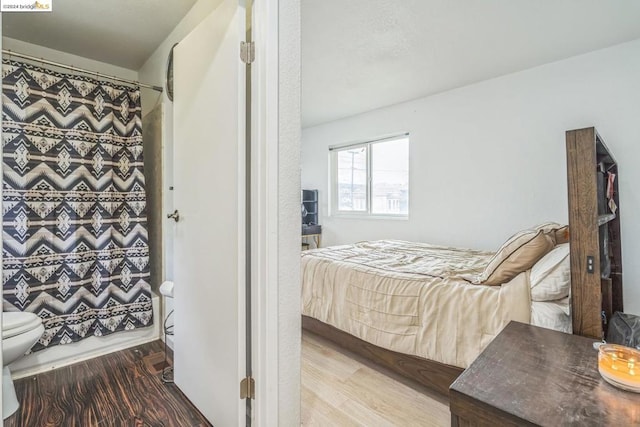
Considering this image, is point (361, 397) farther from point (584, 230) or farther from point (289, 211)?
point (584, 230)

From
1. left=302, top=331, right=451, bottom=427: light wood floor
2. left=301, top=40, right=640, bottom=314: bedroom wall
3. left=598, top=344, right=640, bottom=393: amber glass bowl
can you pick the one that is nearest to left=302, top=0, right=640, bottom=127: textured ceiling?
left=301, top=40, right=640, bottom=314: bedroom wall

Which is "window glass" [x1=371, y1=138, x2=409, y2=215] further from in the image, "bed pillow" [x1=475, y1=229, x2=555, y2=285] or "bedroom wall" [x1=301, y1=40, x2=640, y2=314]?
"bed pillow" [x1=475, y1=229, x2=555, y2=285]

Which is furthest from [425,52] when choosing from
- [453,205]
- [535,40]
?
[453,205]

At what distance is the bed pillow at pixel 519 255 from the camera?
4.85 feet

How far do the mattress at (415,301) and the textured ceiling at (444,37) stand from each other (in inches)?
69.6

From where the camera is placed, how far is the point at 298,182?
1.25 meters

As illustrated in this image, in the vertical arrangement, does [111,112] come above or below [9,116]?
above

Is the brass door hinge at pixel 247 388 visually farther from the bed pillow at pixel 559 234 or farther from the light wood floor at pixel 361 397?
the bed pillow at pixel 559 234

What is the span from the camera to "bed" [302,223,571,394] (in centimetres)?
139

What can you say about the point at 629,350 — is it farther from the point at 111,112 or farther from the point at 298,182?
the point at 111,112

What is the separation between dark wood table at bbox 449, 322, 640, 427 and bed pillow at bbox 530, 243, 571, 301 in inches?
12.8

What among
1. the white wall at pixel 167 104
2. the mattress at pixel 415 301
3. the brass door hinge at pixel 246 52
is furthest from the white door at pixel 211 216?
the mattress at pixel 415 301

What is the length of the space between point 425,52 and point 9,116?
306 cm

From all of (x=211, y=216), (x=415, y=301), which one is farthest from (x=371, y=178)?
(x=211, y=216)
